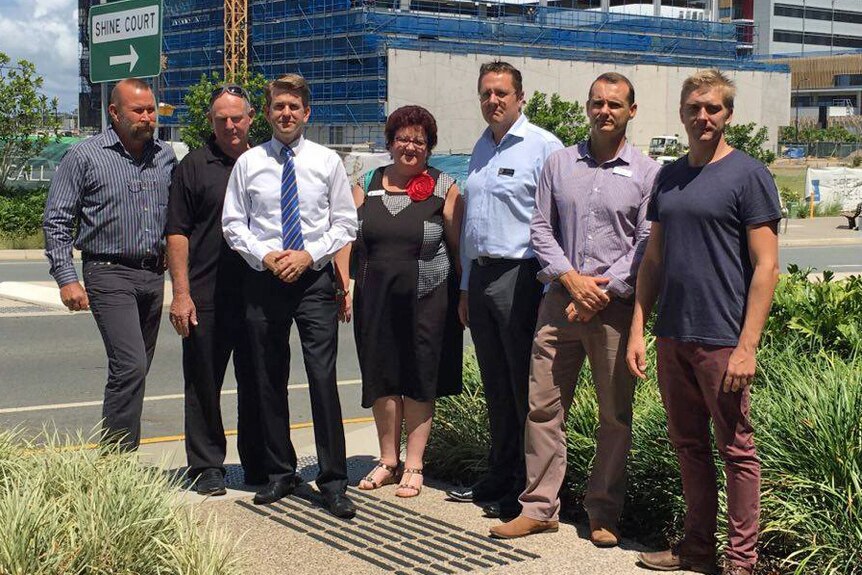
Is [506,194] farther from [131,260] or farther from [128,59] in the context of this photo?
[128,59]

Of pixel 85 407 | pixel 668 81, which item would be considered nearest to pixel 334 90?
pixel 668 81

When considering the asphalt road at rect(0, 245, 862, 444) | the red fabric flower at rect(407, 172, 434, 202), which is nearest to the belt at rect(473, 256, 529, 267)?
the red fabric flower at rect(407, 172, 434, 202)

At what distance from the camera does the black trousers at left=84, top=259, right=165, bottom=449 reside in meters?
6.05

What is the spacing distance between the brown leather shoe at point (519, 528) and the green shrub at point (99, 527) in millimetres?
1473

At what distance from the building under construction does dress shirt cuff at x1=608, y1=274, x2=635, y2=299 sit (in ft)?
215

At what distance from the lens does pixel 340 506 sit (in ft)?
19.3

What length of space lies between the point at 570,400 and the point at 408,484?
1146 mm

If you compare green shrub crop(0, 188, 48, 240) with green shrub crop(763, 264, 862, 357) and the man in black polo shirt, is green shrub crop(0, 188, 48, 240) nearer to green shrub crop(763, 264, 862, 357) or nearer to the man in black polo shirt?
the man in black polo shirt

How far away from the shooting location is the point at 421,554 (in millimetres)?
5293

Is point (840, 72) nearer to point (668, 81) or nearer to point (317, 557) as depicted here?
point (668, 81)

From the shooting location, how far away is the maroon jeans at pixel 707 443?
4.82 m

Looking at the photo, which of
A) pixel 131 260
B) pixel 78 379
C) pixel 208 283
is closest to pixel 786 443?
pixel 208 283

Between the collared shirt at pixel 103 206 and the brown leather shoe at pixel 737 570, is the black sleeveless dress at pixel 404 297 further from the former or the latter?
the brown leather shoe at pixel 737 570

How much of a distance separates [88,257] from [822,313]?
420 centimetres
